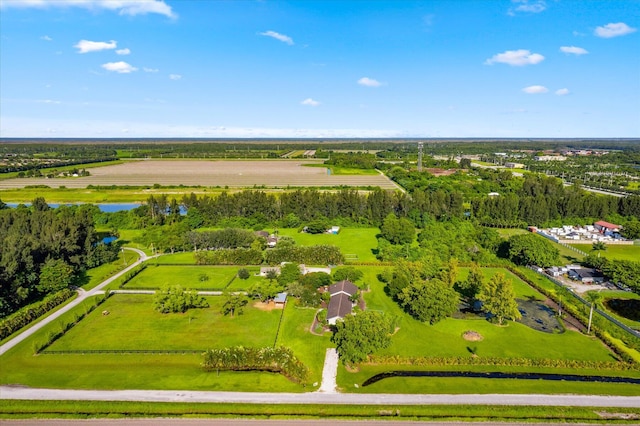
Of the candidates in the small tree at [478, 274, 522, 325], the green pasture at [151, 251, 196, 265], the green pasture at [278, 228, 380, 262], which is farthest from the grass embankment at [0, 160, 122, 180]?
the small tree at [478, 274, 522, 325]

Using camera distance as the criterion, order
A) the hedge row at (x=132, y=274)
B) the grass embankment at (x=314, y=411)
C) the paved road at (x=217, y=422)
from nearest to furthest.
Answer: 1. the paved road at (x=217, y=422)
2. the grass embankment at (x=314, y=411)
3. the hedge row at (x=132, y=274)

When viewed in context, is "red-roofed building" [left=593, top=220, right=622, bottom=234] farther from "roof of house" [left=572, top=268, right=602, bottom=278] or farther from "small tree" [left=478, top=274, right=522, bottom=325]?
"small tree" [left=478, top=274, right=522, bottom=325]

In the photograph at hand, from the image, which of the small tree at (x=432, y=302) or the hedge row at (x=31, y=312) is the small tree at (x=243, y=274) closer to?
the hedge row at (x=31, y=312)

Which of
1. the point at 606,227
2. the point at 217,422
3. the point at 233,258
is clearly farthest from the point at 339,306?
the point at 606,227

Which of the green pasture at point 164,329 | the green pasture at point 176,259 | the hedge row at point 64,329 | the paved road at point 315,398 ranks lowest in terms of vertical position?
the paved road at point 315,398

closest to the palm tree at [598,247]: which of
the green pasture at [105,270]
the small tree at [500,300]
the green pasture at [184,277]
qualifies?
the small tree at [500,300]

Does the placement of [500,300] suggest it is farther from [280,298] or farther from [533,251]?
[280,298]
